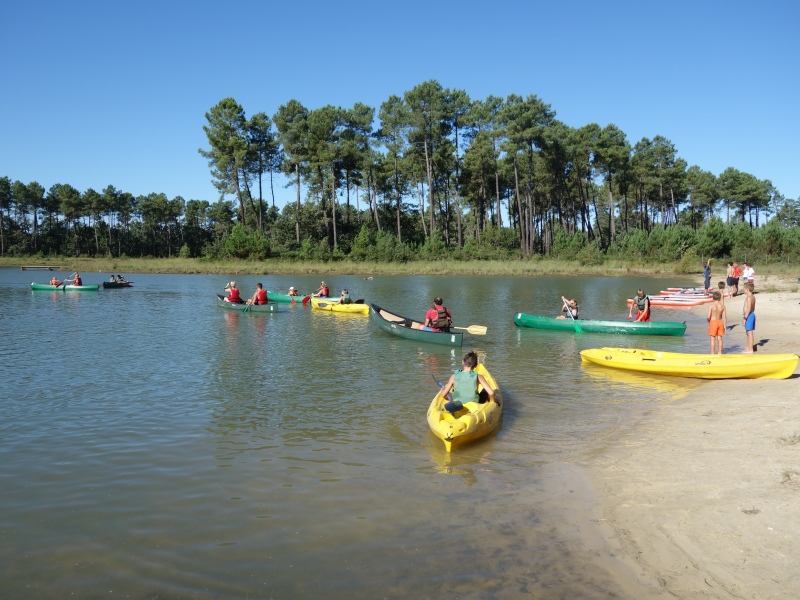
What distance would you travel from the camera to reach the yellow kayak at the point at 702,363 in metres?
11.4

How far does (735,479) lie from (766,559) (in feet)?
5.87

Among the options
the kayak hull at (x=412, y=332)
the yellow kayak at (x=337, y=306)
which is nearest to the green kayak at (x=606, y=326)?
the kayak hull at (x=412, y=332)

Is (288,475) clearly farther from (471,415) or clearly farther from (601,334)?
(601,334)

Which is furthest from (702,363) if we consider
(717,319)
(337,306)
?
(337,306)

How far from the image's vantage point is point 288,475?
296 inches

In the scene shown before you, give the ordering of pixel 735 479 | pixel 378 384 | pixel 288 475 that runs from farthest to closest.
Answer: pixel 378 384, pixel 288 475, pixel 735 479

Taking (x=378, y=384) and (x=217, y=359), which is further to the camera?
(x=217, y=359)

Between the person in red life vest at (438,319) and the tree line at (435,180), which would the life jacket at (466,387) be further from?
the tree line at (435,180)

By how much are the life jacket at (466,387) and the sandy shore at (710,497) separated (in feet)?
7.15

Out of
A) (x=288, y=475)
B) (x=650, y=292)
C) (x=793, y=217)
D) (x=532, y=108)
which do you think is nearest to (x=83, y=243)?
(x=532, y=108)

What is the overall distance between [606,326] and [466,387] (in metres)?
11.9

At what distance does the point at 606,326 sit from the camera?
19906mm

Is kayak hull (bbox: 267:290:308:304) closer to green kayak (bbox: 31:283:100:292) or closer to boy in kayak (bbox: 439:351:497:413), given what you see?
green kayak (bbox: 31:283:100:292)

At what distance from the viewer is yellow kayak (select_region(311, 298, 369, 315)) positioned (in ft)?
84.5
